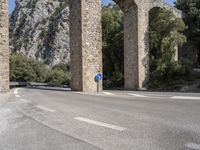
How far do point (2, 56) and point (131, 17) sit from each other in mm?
12592

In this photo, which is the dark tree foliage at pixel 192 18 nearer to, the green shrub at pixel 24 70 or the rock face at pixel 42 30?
the green shrub at pixel 24 70

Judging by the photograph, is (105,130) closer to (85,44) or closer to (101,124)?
(101,124)

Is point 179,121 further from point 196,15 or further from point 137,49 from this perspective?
point 196,15

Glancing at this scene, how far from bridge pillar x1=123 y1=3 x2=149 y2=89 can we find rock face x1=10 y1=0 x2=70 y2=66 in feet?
176

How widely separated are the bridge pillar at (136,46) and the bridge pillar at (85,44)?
6.43 metres

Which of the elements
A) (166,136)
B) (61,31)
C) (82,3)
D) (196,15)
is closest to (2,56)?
(82,3)

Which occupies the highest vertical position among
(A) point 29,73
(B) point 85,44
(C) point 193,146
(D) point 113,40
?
(D) point 113,40

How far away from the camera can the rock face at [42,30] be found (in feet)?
275

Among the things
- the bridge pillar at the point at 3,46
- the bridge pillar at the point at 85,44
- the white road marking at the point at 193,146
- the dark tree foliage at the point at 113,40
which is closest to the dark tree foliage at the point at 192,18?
the dark tree foliage at the point at 113,40

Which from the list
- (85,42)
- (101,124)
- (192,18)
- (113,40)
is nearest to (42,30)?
(113,40)

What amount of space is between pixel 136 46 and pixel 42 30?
62.7 m

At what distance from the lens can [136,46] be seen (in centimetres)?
2944

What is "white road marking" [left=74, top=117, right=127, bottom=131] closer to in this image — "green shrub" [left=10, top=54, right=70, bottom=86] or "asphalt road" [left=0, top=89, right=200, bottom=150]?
"asphalt road" [left=0, top=89, right=200, bottom=150]

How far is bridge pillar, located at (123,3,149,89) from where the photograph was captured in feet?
96.3
